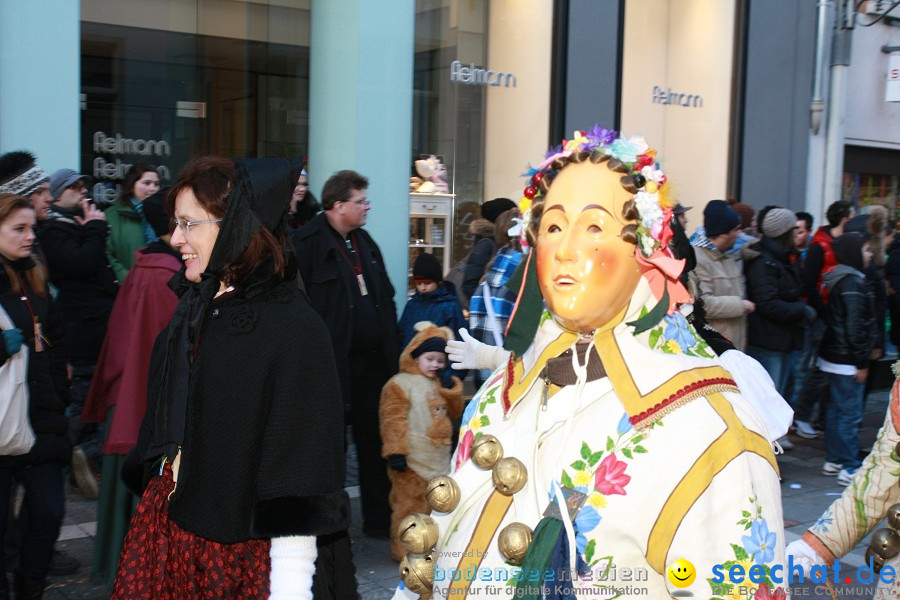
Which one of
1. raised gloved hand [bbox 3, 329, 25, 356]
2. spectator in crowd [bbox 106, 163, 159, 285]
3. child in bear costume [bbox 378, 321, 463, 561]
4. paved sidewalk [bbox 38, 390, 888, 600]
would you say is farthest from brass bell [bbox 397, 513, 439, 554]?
spectator in crowd [bbox 106, 163, 159, 285]

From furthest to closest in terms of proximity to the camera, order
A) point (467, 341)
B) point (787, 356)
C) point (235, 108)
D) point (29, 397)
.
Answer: point (235, 108)
point (787, 356)
point (29, 397)
point (467, 341)

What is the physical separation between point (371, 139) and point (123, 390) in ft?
14.2

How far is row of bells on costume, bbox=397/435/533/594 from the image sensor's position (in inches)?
91.0

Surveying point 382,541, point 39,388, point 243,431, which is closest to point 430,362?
point 382,541

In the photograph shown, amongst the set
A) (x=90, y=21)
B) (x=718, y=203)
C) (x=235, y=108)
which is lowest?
(x=718, y=203)

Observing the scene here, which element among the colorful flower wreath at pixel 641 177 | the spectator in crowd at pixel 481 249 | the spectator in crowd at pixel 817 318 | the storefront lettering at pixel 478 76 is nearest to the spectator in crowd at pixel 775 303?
the spectator in crowd at pixel 817 318

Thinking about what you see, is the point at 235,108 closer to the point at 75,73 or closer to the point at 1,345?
the point at 75,73

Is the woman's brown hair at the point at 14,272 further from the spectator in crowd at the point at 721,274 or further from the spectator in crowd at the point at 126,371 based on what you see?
the spectator in crowd at the point at 721,274

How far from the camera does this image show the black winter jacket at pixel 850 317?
7.37 m

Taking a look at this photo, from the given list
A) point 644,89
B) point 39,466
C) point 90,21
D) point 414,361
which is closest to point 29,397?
point 39,466

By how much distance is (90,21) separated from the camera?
7742mm

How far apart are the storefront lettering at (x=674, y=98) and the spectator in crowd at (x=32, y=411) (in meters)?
8.07

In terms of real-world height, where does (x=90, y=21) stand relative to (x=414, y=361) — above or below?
above

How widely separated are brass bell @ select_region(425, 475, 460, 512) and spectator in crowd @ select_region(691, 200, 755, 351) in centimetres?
493
